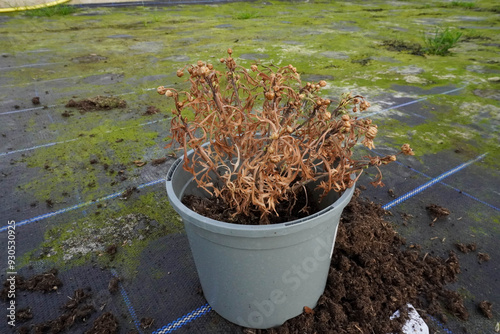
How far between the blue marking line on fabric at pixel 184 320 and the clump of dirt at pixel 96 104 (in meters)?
2.31

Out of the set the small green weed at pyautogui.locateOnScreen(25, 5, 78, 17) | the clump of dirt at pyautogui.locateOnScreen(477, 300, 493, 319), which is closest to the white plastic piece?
the clump of dirt at pyautogui.locateOnScreen(477, 300, 493, 319)

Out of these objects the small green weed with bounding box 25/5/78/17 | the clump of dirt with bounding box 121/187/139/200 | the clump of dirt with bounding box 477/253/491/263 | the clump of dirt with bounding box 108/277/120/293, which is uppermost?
the small green weed with bounding box 25/5/78/17

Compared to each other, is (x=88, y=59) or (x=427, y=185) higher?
(x=88, y=59)

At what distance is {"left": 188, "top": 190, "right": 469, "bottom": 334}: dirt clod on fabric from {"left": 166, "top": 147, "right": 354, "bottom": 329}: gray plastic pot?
75 millimetres

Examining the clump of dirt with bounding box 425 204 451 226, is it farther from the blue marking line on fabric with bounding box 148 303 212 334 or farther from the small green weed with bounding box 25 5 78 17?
the small green weed with bounding box 25 5 78 17

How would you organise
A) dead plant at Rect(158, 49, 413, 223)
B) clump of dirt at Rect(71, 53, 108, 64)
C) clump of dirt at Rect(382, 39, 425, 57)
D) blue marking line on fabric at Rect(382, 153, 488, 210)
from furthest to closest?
clump of dirt at Rect(382, 39, 425, 57), clump of dirt at Rect(71, 53, 108, 64), blue marking line on fabric at Rect(382, 153, 488, 210), dead plant at Rect(158, 49, 413, 223)

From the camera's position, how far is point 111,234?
1601 millimetres

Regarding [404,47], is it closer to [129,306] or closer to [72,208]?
[72,208]

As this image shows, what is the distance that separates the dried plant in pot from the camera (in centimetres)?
83

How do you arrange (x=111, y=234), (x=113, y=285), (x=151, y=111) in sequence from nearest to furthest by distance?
1. (x=113, y=285)
2. (x=111, y=234)
3. (x=151, y=111)

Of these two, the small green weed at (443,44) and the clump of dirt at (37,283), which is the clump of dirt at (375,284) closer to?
the clump of dirt at (37,283)

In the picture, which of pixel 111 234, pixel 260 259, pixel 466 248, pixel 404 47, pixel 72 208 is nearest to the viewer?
pixel 260 259

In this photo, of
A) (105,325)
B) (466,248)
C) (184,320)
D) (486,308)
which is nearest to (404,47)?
(466,248)

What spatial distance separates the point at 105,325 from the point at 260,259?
2.36 feet
